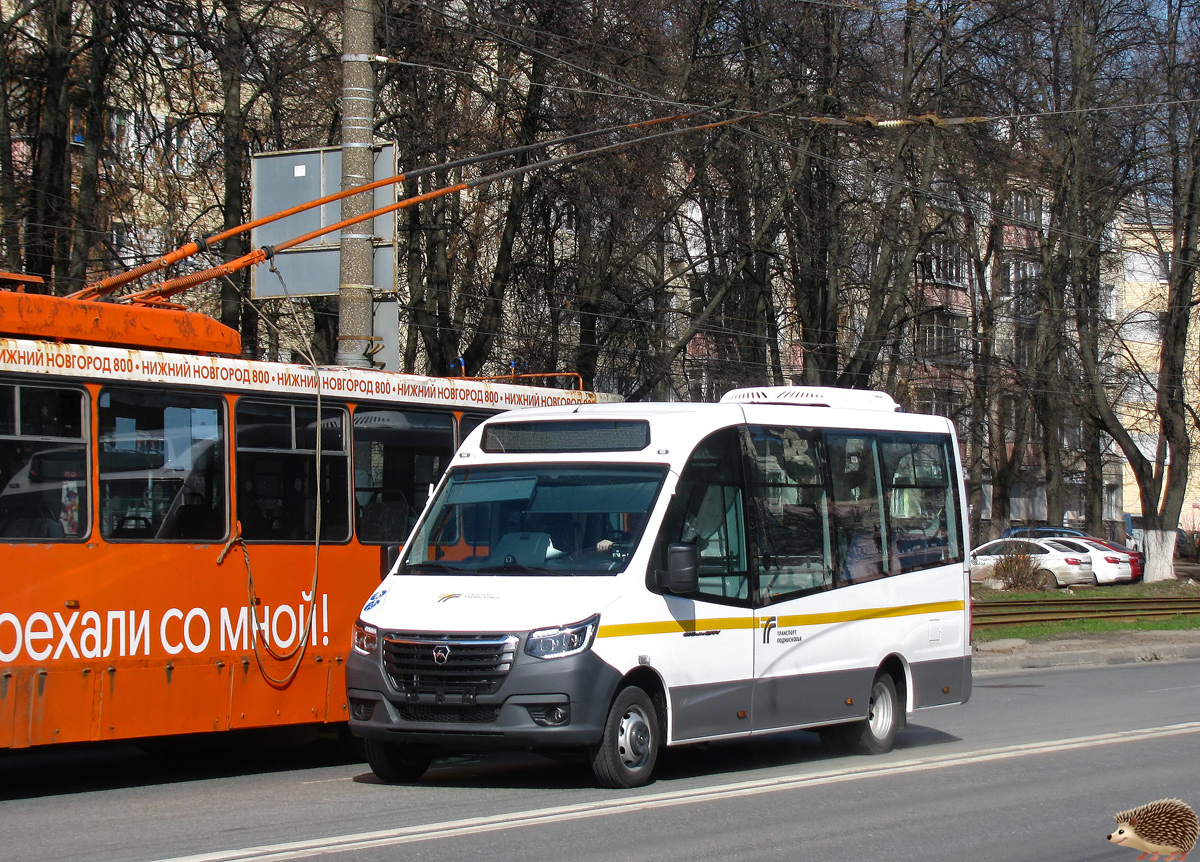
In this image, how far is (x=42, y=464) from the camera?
8969 mm

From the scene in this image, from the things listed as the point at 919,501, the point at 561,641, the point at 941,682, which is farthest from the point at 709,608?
the point at 941,682

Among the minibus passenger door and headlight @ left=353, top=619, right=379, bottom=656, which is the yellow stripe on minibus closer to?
the minibus passenger door

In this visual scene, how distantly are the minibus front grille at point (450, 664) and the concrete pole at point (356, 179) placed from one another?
5565 mm

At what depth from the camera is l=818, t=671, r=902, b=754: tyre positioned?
1115cm

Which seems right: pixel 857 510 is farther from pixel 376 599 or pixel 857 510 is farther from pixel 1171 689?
pixel 1171 689

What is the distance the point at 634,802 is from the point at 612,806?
0.71 feet

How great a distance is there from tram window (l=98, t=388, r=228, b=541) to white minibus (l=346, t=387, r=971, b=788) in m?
1.42

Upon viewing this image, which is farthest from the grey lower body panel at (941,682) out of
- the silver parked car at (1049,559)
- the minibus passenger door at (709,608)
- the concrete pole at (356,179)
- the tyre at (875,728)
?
the silver parked car at (1049,559)

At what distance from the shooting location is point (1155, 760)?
10.8 metres

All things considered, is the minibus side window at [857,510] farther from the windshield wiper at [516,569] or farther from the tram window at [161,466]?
the tram window at [161,466]

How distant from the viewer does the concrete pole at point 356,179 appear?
46.1 feet

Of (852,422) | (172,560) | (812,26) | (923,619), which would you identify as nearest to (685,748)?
(923,619)

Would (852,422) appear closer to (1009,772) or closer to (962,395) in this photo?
(1009,772)

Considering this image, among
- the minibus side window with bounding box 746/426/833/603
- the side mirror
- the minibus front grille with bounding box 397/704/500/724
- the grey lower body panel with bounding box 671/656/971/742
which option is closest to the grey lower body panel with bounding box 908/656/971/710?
the grey lower body panel with bounding box 671/656/971/742
